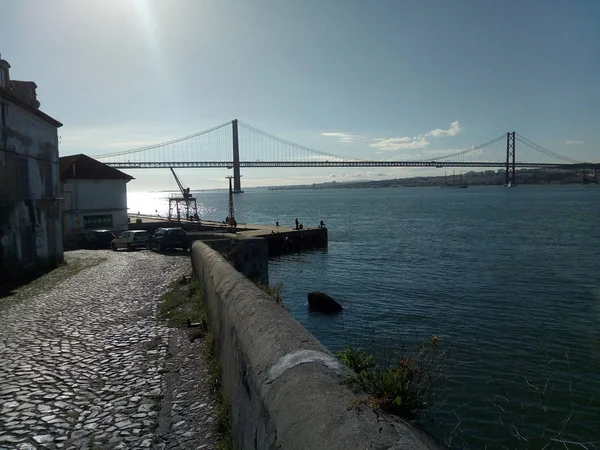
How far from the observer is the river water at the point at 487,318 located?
9.86 meters

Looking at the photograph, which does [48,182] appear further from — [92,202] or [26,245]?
[92,202]

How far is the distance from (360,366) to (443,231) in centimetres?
5031

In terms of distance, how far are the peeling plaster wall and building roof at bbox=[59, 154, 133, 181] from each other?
610 inches

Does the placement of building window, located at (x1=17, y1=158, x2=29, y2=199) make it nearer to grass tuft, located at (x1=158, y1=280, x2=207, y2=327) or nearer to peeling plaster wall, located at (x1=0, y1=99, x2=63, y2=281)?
peeling plaster wall, located at (x1=0, y1=99, x2=63, y2=281)

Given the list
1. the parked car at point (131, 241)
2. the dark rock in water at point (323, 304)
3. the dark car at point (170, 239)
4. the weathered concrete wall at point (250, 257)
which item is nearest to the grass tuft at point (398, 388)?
the weathered concrete wall at point (250, 257)

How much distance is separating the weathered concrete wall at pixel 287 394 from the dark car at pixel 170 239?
2133 cm

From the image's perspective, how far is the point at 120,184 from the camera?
37.6 m

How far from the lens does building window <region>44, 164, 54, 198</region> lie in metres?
19.5

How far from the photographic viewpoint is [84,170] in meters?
36.2

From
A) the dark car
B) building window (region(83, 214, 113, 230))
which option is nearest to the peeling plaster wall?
the dark car

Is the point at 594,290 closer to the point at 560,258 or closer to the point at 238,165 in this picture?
the point at 560,258

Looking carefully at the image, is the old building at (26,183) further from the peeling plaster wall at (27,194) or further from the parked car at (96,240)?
the parked car at (96,240)

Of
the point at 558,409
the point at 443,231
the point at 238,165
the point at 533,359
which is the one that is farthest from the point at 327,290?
the point at 238,165

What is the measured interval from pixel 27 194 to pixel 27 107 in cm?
298
